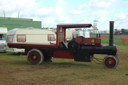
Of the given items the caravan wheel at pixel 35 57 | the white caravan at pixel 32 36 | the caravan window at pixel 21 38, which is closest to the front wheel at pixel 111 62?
the caravan wheel at pixel 35 57

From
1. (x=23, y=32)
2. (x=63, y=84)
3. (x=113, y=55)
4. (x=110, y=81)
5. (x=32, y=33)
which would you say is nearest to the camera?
(x=63, y=84)

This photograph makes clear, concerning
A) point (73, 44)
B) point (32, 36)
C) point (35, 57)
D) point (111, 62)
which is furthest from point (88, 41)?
point (32, 36)

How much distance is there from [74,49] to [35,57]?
2.12m

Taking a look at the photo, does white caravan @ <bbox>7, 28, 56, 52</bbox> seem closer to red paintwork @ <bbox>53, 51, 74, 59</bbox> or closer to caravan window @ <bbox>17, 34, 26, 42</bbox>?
caravan window @ <bbox>17, 34, 26, 42</bbox>

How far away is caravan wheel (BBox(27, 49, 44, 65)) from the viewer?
10.7m

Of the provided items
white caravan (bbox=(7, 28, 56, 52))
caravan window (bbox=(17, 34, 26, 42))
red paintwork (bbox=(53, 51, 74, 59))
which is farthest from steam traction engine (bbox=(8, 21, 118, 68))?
white caravan (bbox=(7, 28, 56, 52))

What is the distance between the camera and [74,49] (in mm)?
10227

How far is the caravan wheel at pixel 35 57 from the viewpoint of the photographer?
1067 cm

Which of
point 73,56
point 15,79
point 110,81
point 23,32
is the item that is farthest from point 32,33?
point 110,81

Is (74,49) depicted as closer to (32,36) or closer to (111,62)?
(111,62)

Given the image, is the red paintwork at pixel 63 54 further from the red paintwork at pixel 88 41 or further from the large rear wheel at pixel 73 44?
the red paintwork at pixel 88 41

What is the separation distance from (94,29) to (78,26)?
819mm

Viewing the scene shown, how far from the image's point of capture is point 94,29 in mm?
10250

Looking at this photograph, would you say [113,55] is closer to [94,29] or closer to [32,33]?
[94,29]
